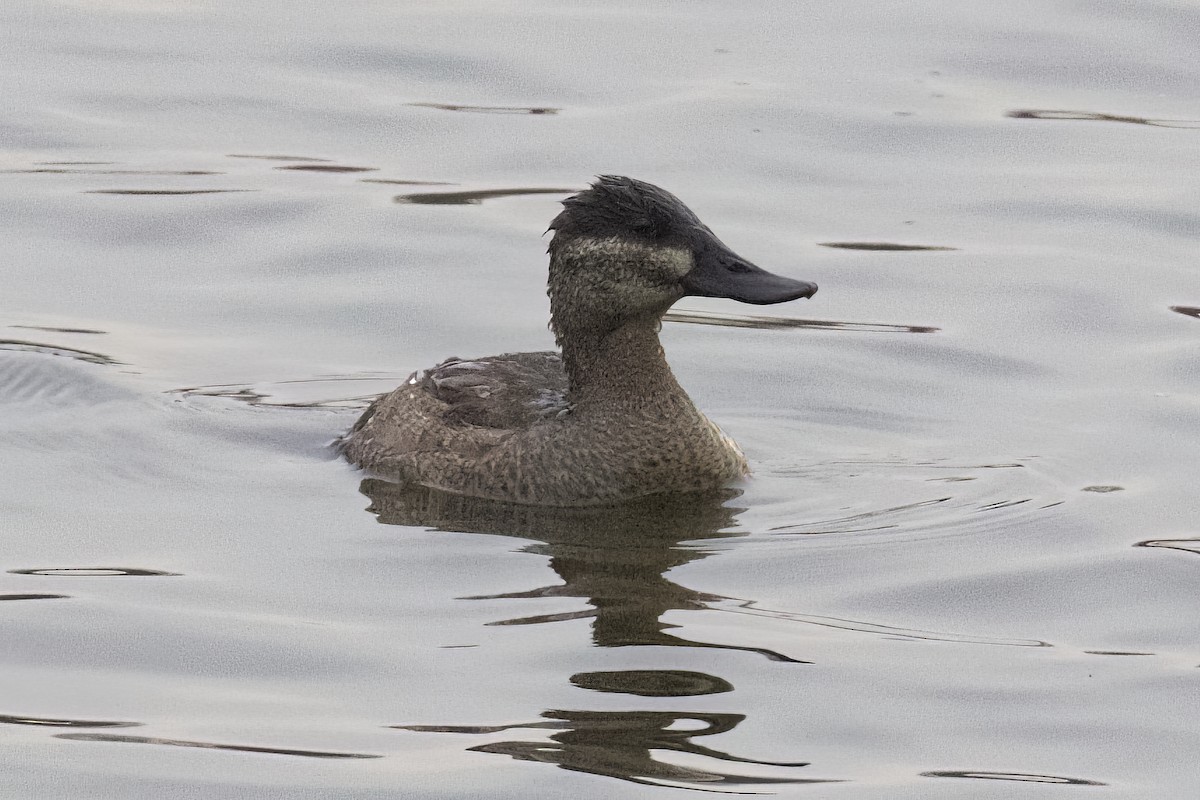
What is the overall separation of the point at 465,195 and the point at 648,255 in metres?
5.19

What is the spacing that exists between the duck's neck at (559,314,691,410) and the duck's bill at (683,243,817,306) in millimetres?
379

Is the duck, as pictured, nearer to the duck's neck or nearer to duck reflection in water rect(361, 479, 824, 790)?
the duck's neck

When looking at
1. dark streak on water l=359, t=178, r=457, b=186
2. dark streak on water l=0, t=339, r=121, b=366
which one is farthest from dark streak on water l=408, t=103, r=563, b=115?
dark streak on water l=0, t=339, r=121, b=366

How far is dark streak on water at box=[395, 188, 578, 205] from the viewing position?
15055 mm

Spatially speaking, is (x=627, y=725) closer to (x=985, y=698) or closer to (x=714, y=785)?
(x=714, y=785)

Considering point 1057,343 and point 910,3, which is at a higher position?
point 910,3

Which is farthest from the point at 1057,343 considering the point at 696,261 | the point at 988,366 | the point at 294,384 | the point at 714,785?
the point at 714,785

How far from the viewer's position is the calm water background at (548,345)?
7.57m

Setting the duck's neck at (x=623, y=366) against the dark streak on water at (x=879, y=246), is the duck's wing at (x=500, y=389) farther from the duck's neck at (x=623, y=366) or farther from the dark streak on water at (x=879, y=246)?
the dark streak on water at (x=879, y=246)

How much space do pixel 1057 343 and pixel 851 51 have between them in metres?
5.87

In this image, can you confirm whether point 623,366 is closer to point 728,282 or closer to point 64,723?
point 728,282

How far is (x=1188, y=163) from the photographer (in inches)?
Answer: 607

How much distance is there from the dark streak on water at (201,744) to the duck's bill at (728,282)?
349 centimetres

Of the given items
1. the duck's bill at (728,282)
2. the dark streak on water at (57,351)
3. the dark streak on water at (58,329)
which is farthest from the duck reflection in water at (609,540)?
the dark streak on water at (58,329)
